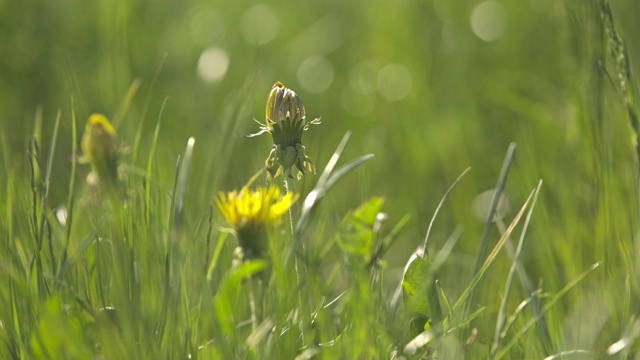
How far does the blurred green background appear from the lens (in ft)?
→ 6.07

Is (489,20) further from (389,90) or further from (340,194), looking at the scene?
(340,194)

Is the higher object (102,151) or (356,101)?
(102,151)

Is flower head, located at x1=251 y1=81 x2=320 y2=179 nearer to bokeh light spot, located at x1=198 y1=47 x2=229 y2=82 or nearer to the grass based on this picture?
the grass

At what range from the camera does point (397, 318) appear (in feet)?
4.55

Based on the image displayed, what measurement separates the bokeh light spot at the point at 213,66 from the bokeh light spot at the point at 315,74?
368mm

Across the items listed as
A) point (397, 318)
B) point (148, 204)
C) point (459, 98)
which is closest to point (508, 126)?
point (459, 98)

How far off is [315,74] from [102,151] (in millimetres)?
1968

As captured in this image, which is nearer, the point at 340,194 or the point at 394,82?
the point at 340,194

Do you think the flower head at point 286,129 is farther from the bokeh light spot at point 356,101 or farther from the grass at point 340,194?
the bokeh light spot at point 356,101

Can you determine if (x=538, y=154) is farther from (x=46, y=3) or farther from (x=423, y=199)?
(x=46, y=3)

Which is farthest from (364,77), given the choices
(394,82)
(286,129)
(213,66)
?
(286,129)

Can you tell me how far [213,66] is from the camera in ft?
9.21

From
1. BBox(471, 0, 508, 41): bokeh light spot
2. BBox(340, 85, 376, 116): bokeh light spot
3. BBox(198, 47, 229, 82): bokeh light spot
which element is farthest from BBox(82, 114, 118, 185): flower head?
BBox(471, 0, 508, 41): bokeh light spot

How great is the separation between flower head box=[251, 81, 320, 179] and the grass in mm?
→ 52
